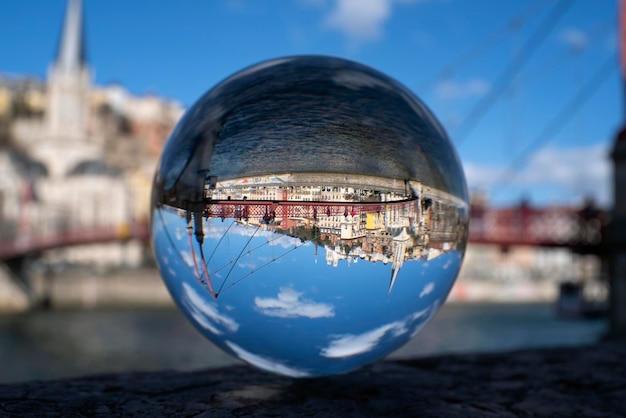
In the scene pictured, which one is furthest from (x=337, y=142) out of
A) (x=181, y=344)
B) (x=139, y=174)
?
(x=139, y=174)

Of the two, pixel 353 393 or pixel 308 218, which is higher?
pixel 308 218

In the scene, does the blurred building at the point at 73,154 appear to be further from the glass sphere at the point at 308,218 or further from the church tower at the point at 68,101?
the glass sphere at the point at 308,218

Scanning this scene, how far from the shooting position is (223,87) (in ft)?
5.92

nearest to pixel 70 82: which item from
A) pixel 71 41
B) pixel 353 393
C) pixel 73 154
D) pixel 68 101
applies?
pixel 68 101

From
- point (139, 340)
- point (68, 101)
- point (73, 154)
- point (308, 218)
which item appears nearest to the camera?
point (308, 218)

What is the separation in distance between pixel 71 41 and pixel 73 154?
31.4ft

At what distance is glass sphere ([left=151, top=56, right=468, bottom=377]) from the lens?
1.51 m

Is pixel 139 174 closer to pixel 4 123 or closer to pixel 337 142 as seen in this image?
pixel 4 123

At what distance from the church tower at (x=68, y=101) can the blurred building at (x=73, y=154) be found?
0.08 m

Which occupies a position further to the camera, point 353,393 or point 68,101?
point 68,101

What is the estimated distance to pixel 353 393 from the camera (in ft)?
6.20

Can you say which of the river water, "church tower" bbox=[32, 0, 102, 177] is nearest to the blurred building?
"church tower" bbox=[32, 0, 102, 177]

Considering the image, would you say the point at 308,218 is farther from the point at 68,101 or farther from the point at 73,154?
the point at 68,101

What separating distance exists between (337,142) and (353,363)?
2.19ft
